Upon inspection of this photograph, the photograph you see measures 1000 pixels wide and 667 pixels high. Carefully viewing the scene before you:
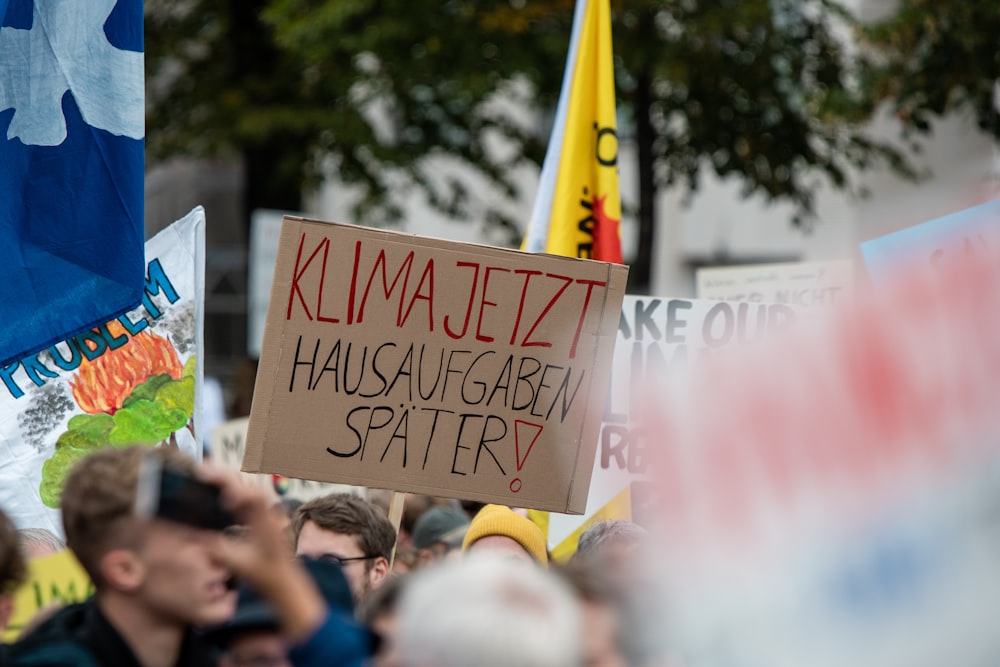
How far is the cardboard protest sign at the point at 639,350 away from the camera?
18.0 feet

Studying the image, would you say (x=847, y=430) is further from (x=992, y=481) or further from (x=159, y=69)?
(x=159, y=69)

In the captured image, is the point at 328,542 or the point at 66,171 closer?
the point at 328,542

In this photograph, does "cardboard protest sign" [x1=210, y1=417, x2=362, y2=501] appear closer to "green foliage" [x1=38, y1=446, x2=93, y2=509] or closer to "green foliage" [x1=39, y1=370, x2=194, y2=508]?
"green foliage" [x1=39, y1=370, x2=194, y2=508]

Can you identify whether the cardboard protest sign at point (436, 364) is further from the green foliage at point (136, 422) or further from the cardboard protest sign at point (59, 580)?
the cardboard protest sign at point (59, 580)

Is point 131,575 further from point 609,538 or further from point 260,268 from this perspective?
point 260,268

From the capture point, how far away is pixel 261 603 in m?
2.24

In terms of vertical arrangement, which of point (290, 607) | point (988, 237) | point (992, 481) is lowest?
point (290, 607)

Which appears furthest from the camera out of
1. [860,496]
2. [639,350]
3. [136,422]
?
[639,350]

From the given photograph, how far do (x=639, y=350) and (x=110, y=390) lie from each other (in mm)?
2111

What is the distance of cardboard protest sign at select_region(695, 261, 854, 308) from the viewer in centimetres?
665

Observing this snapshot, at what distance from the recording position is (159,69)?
50.2 ft

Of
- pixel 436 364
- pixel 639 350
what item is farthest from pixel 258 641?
pixel 639 350

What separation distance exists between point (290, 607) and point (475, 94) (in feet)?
31.8

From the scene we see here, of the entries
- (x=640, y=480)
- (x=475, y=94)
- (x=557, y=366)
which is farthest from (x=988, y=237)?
(x=475, y=94)
